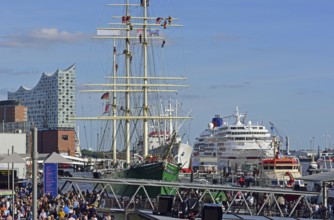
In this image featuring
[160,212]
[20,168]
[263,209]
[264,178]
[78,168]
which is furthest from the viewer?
[78,168]

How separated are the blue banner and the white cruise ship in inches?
4079

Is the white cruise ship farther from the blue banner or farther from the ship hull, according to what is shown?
the blue banner

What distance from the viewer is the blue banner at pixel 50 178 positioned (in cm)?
3919

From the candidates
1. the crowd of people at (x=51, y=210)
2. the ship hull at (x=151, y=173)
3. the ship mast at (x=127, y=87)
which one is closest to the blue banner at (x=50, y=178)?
the crowd of people at (x=51, y=210)

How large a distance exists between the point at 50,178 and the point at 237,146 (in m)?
114

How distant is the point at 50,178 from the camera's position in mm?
39469

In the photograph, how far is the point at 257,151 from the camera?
14812 cm

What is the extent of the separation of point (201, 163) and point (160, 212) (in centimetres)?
11970

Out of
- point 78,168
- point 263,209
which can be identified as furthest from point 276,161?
point 78,168

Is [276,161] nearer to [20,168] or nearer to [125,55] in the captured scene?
[125,55]

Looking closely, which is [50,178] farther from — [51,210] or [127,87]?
[127,87]

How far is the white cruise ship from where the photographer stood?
14812 centimetres

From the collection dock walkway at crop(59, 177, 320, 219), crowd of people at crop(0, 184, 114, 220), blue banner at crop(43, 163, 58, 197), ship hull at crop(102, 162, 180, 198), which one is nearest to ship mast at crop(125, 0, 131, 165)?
ship hull at crop(102, 162, 180, 198)

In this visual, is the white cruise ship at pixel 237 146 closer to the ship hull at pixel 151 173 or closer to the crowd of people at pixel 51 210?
the ship hull at pixel 151 173
